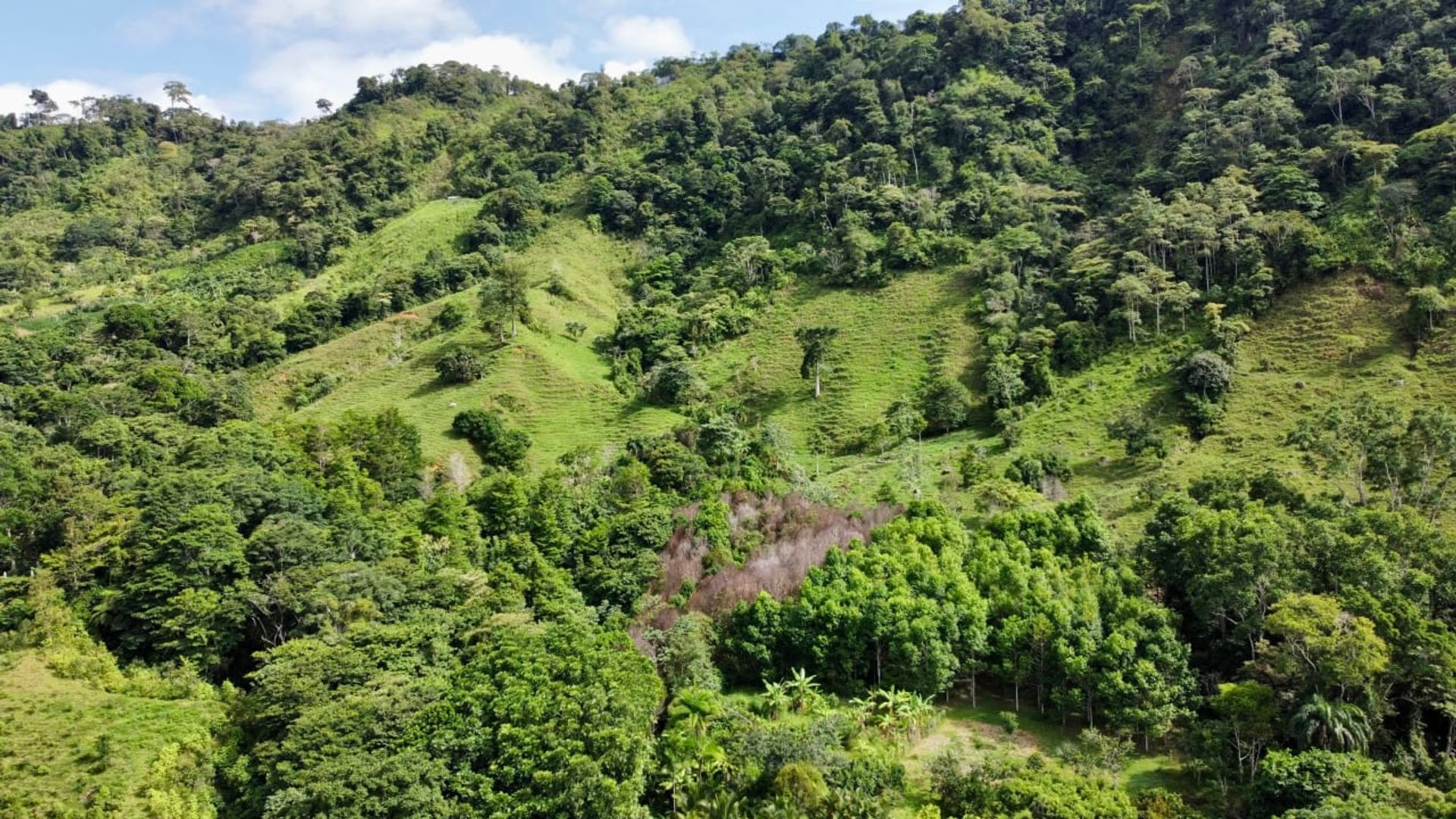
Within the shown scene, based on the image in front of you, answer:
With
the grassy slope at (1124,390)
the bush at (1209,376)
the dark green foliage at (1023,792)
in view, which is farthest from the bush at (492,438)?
the bush at (1209,376)

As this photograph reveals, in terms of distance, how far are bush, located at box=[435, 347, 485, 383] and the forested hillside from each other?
36cm

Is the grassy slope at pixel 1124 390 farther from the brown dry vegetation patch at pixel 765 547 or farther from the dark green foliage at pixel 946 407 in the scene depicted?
the brown dry vegetation patch at pixel 765 547

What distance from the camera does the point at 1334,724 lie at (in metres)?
24.4

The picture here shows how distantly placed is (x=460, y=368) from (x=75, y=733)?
109ft

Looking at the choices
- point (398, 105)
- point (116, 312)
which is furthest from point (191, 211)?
→ point (116, 312)

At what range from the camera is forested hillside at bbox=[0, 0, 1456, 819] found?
26.0 meters

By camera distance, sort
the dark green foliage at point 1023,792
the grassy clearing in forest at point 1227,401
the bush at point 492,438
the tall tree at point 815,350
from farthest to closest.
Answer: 1. the tall tree at point 815,350
2. the bush at point 492,438
3. the grassy clearing in forest at point 1227,401
4. the dark green foliage at point 1023,792

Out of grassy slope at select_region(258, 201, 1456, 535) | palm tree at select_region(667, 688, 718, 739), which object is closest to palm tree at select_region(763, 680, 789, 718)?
palm tree at select_region(667, 688, 718, 739)

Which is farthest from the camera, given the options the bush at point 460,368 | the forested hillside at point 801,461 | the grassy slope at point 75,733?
the bush at point 460,368

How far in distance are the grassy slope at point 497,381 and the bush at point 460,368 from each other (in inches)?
22.3

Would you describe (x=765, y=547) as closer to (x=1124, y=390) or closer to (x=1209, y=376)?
(x=1124, y=390)

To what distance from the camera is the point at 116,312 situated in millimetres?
62438

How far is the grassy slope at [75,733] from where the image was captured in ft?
82.2

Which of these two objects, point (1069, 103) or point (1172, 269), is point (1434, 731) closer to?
point (1172, 269)
